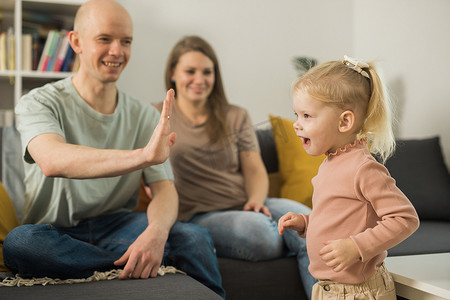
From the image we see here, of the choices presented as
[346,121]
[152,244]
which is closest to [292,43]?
[152,244]

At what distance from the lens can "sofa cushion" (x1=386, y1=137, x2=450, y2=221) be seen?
2506mm

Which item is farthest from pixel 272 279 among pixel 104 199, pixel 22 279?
pixel 22 279

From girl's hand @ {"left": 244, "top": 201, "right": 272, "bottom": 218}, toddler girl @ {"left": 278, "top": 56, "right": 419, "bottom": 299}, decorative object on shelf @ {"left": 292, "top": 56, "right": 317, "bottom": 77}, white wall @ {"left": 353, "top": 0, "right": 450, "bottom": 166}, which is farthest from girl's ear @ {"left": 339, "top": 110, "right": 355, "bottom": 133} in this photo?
decorative object on shelf @ {"left": 292, "top": 56, "right": 317, "bottom": 77}

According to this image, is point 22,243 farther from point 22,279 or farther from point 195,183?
point 195,183

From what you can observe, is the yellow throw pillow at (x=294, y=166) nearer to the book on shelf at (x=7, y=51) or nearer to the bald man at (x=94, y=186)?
the bald man at (x=94, y=186)

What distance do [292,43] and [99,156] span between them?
2.36 m

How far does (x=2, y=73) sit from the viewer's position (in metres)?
2.66

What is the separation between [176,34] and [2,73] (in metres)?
1.04

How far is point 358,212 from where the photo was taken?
1.14 m

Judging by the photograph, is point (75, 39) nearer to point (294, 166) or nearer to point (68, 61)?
point (68, 61)

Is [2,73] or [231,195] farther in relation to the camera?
[2,73]

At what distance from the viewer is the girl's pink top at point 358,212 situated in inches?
42.0

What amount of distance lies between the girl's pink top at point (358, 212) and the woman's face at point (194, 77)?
115 centimetres

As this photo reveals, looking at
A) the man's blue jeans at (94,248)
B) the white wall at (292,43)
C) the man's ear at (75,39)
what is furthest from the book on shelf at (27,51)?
the man's blue jeans at (94,248)
